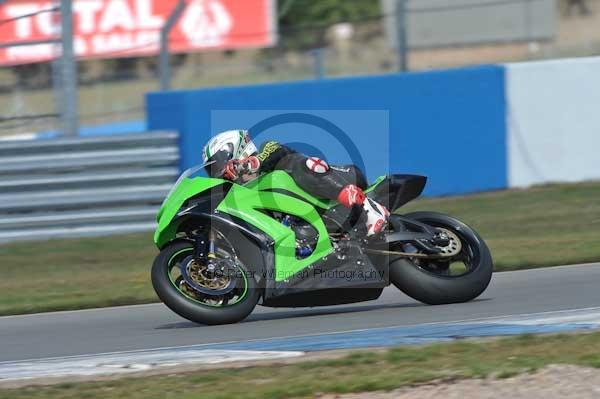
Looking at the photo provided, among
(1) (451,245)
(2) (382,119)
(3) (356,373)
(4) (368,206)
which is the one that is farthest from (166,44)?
(3) (356,373)

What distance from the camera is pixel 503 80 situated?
43.5 ft

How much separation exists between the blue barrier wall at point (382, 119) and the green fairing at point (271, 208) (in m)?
4.78

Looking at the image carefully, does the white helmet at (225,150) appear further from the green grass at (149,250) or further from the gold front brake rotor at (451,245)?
the green grass at (149,250)

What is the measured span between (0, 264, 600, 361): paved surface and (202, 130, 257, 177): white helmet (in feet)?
Answer: 3.33

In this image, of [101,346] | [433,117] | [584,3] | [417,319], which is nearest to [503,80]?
[433,117]

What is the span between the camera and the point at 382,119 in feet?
42.6

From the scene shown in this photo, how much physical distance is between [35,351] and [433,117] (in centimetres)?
716

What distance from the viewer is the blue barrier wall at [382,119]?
1251 centimetres

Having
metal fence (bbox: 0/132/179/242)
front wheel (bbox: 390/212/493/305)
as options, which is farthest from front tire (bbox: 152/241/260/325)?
metal fence (bbox: 0/132/179/242)

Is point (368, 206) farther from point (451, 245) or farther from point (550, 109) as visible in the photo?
point (550, 109)

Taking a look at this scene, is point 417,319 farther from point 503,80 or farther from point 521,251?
point 503,80

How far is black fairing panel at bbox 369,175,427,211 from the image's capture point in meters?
7.49

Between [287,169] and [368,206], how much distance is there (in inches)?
22.1

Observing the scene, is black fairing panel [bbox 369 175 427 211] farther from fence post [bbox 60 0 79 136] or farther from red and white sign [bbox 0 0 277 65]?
red and white sign [bbox 0 0 277 65]
